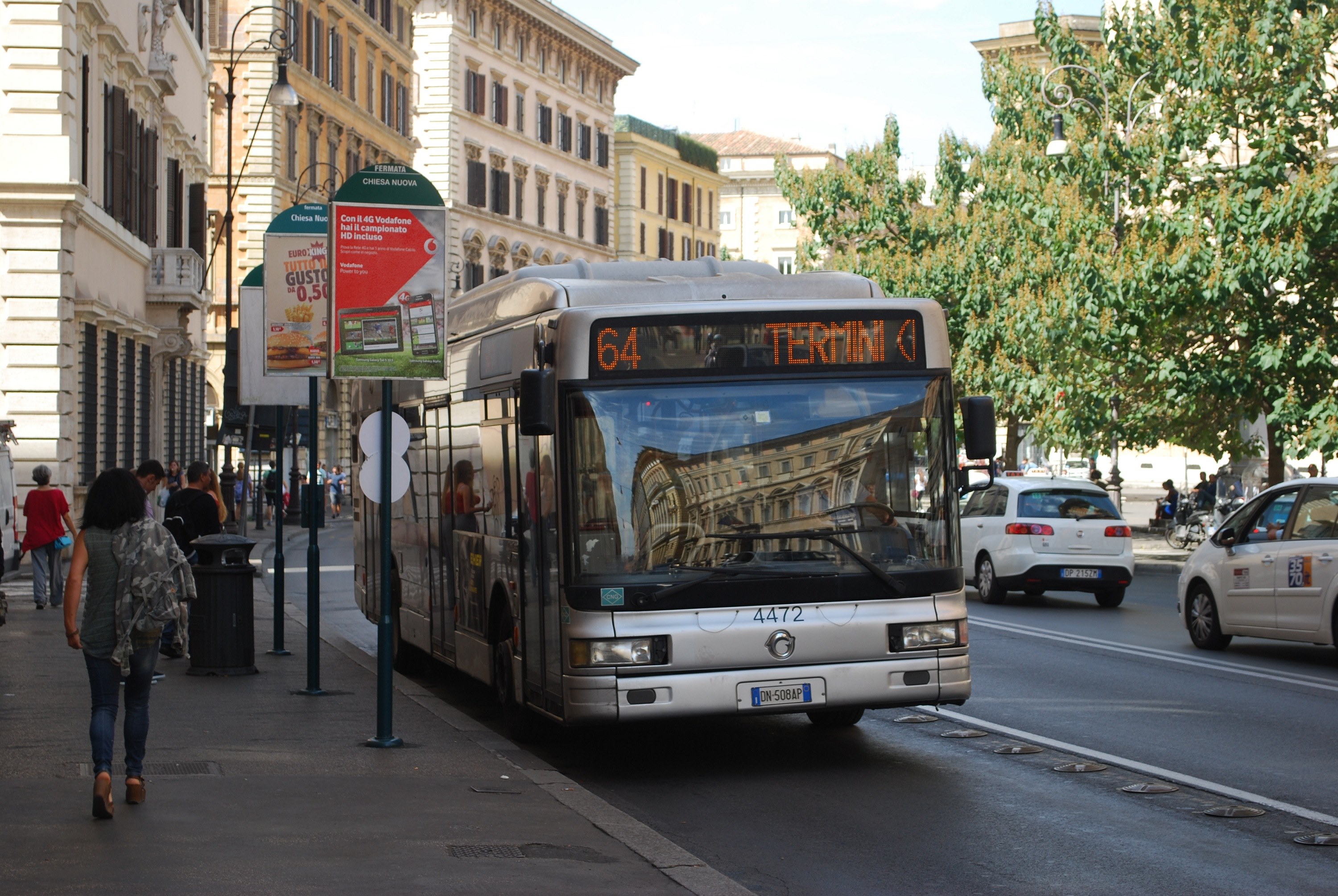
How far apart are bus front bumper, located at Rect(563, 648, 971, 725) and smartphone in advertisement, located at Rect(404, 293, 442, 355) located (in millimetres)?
2212

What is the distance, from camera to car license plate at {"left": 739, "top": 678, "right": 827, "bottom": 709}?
9.80 m

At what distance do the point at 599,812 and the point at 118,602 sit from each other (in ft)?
7.98

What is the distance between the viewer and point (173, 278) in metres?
36.4

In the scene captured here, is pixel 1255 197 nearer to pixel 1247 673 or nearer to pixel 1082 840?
pixel 1247 673

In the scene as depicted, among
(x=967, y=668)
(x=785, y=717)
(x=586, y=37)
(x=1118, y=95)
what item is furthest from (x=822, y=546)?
(x=586, y=37)

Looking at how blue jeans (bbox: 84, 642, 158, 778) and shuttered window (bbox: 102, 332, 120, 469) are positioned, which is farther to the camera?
shuttered window (bbox: 102, 332, 120, 469)

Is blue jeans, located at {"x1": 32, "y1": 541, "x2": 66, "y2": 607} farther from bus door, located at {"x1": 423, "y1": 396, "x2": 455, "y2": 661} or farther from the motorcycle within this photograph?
the motorcycle

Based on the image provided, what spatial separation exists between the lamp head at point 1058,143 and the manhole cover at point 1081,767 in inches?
942

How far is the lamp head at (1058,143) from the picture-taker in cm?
3278

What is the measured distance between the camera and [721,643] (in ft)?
32.1

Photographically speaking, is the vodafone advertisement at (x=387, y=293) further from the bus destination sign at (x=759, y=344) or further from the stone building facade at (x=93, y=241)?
the stone building facade at (x=93, y=241)

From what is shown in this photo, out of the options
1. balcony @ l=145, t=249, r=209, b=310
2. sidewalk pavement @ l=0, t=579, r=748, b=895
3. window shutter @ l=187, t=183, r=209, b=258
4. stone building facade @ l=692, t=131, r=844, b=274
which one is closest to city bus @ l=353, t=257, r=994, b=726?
sidewalk pavement @ l=0, t=579, r=748, b=895

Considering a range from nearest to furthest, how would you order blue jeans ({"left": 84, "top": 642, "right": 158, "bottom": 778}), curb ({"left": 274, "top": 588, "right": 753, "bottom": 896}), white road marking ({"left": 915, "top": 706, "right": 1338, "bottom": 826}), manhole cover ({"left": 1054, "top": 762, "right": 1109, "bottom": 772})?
curb ({"left": 274, "top": 588, "right": 753, "bottom": 896}) < blue jeans ({"left": 84, "top": 642, "right": 158, "bottom": 778}) < white road marking ({"left": 915, "top": 706, "right": 1338, "bottom": 826}) < manhole cover ({"left": 1054, "top": 762, "right": 1109, "bottom": 772})

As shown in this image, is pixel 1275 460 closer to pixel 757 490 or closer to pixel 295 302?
pixel 295 302
